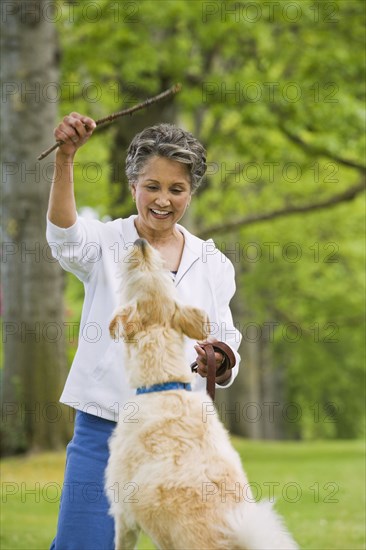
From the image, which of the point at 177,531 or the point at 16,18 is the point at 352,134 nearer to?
the point at 16,18

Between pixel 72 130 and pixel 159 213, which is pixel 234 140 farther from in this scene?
pixel 72 130

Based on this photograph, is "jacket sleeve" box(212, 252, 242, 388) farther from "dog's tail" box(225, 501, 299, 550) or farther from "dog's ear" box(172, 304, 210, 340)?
"dog's tail" box(225, 501, 299, 550)

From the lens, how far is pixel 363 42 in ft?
65.2

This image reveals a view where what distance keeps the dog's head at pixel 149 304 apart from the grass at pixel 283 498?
116 inches

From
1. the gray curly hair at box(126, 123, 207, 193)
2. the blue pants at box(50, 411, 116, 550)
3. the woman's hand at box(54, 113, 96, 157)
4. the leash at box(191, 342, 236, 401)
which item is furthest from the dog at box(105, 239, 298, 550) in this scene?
the gray curly hair at box(126, 123, 207, 193)

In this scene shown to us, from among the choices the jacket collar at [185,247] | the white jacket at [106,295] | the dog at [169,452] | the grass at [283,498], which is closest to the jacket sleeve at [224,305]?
the white jacket at [106,295]

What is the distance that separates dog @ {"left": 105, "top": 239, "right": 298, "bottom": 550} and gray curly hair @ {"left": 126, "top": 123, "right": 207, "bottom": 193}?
74 cm

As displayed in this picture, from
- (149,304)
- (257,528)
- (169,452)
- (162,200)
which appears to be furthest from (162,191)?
(257,528)

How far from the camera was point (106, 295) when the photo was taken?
481cm

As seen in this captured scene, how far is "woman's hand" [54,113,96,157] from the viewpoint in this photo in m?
4.30

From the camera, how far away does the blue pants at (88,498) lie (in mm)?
4734

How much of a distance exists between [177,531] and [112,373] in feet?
3.38

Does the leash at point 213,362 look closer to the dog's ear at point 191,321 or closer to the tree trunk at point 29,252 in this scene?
the dog's ear at point 191,321

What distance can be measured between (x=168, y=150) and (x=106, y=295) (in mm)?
805
